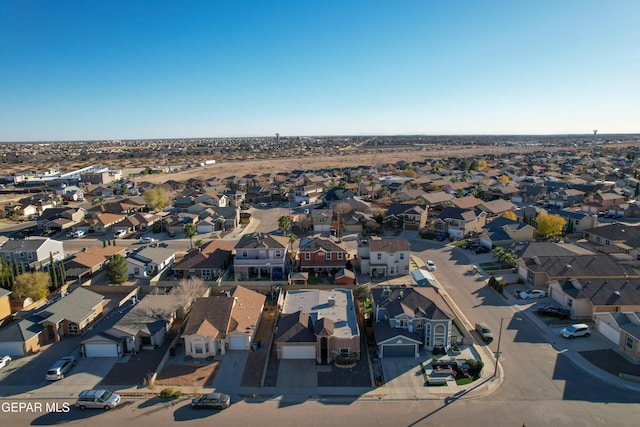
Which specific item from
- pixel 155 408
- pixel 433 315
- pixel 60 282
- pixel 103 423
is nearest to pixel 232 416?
pixel 155 408

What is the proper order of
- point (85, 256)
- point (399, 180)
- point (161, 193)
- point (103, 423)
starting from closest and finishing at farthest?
point (103, 423) < point (85, 256) < point (161, 193) < point (399, 180)

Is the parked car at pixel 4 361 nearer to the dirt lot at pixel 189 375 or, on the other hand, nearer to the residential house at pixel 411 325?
the dirt lot at pixel 189 375

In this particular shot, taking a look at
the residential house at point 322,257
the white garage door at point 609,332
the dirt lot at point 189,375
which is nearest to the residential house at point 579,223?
the white garage door at point 609,332

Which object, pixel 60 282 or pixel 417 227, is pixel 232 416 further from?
pixel 417 227

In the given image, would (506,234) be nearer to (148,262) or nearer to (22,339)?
(148,262)

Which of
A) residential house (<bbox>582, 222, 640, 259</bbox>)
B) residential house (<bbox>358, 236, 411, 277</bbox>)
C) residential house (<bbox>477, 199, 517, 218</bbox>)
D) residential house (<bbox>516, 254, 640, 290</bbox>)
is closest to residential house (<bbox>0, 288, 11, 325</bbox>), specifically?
residential house (<bbox>358, 236, 411, 277</bbox>)

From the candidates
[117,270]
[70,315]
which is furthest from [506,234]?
[70,315]

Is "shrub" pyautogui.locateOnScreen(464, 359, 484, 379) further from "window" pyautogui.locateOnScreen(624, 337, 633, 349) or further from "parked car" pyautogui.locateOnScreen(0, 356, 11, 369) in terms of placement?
"parked car" pyautogui.locateOnScreen(0, 356, 11, 369)
